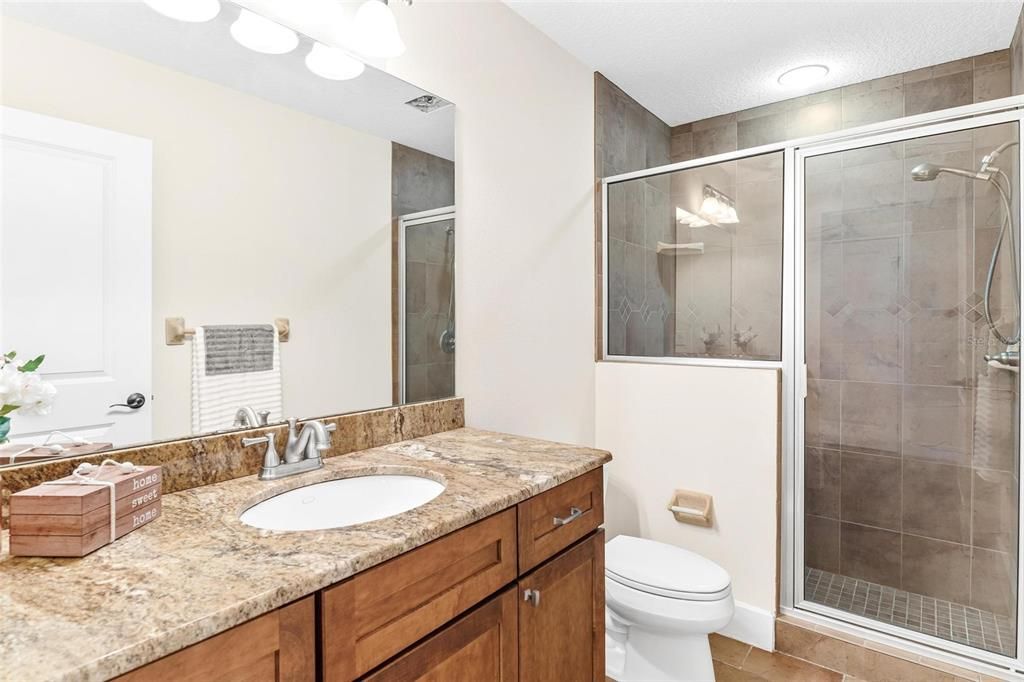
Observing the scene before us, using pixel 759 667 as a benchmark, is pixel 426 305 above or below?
above

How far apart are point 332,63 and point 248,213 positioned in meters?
0.48

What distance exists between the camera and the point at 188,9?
1163 millimetres

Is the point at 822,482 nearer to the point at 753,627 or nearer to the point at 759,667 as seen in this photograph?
the point at 753,627

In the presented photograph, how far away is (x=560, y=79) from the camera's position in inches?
89.7

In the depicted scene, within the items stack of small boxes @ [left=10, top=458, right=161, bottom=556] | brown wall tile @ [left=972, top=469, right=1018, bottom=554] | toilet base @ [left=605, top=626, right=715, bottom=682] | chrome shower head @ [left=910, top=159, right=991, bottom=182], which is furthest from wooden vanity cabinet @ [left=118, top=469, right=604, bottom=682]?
chrome shower head @ [left=910, top=159, right=991, bottom=182]

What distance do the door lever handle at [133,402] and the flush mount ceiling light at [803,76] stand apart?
109 inches

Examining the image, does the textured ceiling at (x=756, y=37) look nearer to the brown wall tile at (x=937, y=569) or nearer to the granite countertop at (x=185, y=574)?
the granite countertop at (x=185, y=574)

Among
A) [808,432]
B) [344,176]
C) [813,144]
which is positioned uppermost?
[813,144]

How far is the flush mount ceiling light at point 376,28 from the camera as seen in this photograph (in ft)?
4.52

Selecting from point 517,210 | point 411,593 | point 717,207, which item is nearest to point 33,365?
point 411,593

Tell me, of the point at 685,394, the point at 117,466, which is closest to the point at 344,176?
the point at 117,466

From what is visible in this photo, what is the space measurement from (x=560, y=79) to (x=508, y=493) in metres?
1.83

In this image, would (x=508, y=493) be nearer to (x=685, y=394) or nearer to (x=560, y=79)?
(x=685, y=394)

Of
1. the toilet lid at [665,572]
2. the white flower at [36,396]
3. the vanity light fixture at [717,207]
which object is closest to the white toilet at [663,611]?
the toilet lid at [665,572]
